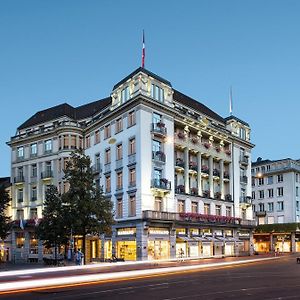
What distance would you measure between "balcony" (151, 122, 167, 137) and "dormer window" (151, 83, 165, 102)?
3405mm

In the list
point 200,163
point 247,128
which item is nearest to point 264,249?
point 247,128

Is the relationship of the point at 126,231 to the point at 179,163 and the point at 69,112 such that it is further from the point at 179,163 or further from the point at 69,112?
the point at 69,112

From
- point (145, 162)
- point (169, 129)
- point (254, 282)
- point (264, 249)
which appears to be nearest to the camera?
point (254, 282)

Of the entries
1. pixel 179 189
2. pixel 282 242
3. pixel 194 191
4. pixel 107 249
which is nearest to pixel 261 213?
pixel 282 242

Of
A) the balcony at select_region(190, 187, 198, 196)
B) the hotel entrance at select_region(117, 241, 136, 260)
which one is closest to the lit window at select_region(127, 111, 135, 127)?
the balcony at select_region(190, 187, 198, 196)

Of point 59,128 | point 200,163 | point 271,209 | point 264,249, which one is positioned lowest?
point 264,249

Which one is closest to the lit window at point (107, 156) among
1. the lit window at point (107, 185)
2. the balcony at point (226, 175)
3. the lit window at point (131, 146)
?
the lit window at point (107, 185)

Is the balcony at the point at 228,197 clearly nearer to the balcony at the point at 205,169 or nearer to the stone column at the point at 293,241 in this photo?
the balcony at the point at 205,169

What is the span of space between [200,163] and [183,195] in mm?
6662

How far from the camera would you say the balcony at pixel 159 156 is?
→ 61.2 m

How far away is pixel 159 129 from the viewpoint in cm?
6178

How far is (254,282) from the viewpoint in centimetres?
2691

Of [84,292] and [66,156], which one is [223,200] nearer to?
[66,156]

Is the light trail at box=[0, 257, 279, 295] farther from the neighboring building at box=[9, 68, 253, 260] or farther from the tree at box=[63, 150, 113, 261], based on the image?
the neighboring building at box=[9, 68, 253, 260]
